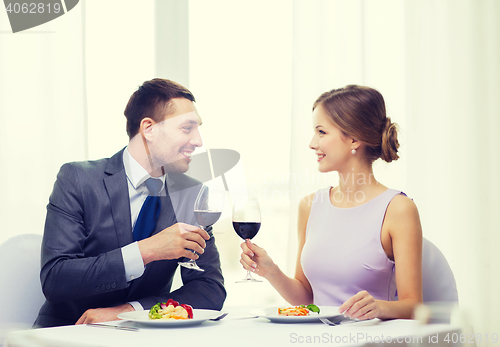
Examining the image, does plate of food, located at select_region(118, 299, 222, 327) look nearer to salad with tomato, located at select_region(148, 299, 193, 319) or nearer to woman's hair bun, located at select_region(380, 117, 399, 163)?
salad with tomato, located at select_region(148, 299, 193, 319)

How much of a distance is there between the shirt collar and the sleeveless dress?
0.60 m

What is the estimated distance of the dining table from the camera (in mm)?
782

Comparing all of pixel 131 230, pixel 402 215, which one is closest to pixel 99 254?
pixel 131 230

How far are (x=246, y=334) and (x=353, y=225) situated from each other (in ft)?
2.57

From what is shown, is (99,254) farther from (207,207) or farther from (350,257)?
(350,257)

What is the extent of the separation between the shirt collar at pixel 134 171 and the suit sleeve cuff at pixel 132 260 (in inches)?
12.5

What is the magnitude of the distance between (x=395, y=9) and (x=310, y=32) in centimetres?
49

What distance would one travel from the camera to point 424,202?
94.1 inches

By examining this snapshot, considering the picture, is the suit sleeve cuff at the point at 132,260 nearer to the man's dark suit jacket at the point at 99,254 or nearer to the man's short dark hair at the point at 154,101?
the man's dark suit jacket at the point at 99,254

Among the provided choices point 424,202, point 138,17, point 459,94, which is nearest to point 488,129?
point 459,94

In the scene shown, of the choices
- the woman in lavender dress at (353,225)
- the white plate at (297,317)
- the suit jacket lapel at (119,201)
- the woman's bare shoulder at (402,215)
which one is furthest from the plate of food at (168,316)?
the woman's bare shoulder at (402,215)

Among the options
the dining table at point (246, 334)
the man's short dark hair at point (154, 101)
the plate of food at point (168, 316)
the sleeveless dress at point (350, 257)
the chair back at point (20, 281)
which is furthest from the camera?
the man's short dark hair at point (154, 101)

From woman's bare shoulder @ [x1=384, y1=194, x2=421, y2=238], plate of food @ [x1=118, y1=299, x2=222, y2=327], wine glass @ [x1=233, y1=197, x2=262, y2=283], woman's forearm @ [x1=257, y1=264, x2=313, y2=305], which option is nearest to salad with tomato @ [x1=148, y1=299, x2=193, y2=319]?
plate of food @ [x1=118, y1=299, x2=222, y2=327]

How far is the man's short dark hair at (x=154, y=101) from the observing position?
5.55ft
